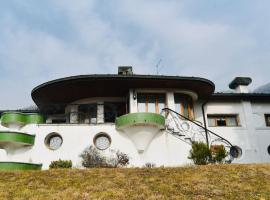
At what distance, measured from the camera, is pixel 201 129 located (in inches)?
845

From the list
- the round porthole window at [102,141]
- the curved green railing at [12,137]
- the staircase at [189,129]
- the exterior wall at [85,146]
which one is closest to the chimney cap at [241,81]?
the staircase at [189,129]

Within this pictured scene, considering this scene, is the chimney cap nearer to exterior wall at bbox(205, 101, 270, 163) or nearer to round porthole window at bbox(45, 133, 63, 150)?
exterior wall at bbox(205, 101, 270, 163)

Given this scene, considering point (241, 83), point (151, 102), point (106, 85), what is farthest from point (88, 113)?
point (241, 83)

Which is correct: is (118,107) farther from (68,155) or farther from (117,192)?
(117,192)

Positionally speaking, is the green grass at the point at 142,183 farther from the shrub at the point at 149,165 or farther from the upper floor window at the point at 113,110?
the upper floor window at the point at 113,110

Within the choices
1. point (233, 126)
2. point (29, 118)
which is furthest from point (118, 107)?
point (233, 126)

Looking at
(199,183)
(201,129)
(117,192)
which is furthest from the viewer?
(201,129)

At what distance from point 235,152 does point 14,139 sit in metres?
15.2

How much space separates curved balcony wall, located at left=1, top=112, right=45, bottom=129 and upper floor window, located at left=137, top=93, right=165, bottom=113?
6.70 m

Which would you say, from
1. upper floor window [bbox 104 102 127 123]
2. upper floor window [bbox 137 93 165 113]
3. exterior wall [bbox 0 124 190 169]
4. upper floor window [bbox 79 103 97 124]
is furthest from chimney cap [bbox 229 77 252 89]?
upper floor window [bbox 79 103 97 124]

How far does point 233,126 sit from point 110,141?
10092mm

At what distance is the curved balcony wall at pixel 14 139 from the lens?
18359mm

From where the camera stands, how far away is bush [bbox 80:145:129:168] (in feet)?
59.4

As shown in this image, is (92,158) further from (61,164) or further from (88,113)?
(88,113)
